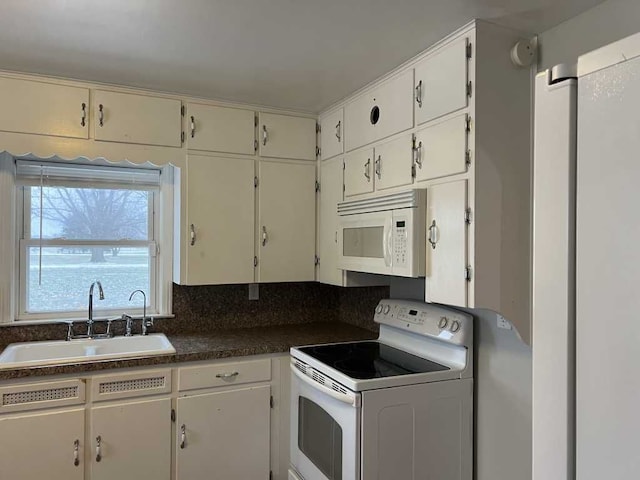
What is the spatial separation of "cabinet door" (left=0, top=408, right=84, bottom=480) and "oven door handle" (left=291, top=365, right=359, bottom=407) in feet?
3.38

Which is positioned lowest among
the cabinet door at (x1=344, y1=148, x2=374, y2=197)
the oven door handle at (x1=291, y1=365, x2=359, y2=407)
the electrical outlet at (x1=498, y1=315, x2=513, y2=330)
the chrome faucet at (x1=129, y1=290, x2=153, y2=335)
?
the oven door handle at (x1=291, y1=365, x2=359, y2=407)

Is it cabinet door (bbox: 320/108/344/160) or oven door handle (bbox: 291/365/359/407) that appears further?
cabinet door (bbox: 320/108/344/160)

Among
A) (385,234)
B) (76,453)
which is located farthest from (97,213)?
(385,234)

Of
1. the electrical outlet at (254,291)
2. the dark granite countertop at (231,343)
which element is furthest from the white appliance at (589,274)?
the electrical outlet at (254,291)

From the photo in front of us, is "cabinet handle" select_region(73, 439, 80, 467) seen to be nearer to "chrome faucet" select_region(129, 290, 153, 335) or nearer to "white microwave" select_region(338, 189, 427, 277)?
"chrome faucet" select_region(129, 290, 153, 335)

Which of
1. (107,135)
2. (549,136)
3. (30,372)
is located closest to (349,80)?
(107,135)

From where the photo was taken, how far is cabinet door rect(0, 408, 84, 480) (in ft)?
6.99

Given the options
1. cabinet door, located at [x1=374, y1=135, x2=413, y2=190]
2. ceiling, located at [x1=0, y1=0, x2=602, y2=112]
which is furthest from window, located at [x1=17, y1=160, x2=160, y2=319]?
cabinet door, located at [x1=374, y1=135, x2=413, y2=190]

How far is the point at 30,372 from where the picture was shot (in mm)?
2141

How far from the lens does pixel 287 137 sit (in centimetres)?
302

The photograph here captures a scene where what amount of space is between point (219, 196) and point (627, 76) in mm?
2437

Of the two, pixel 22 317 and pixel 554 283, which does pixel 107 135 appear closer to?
pixel 22 317

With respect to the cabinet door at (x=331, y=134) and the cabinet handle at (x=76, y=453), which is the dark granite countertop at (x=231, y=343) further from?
the cabinet door at (x=331, y=134)

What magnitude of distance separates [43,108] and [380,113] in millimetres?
1713
